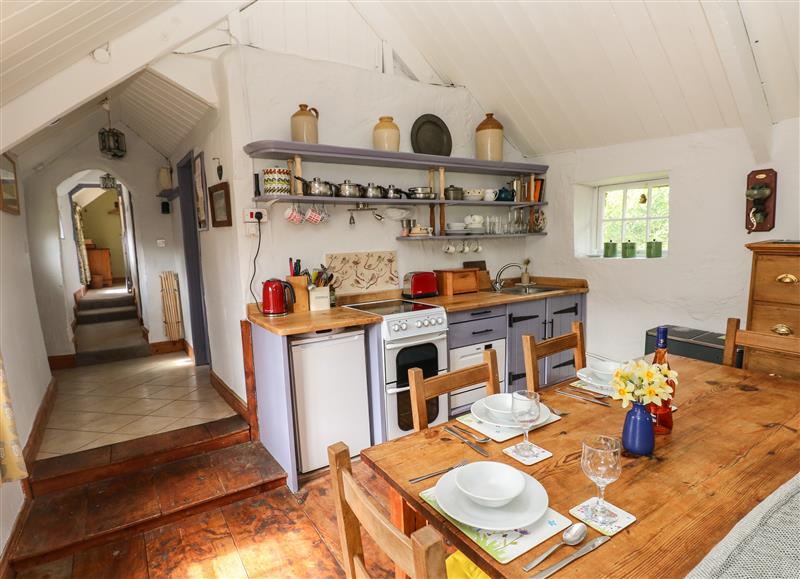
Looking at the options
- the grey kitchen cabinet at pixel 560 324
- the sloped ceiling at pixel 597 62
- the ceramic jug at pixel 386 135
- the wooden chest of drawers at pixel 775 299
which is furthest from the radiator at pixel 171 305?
the wooden chest of drawers at pixel 775 299

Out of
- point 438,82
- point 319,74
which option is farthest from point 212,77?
point 438,82

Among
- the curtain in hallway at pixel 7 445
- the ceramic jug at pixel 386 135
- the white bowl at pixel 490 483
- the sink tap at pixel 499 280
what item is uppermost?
Result: the ceramic jug at pixel 386 135

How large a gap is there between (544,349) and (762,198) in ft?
6.12

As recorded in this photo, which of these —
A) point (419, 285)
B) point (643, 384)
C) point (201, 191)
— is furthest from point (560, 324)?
point (201, 191)

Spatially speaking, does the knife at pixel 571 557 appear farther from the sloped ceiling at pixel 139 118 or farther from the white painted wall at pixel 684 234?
the sloped ceiling at pixel 139 118

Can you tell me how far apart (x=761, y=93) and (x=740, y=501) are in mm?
2484

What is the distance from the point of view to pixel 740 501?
100cm

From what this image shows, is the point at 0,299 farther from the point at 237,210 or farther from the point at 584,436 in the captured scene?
the point at 584,436

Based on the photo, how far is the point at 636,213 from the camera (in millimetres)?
3541

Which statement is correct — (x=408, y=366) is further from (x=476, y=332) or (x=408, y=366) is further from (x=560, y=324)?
(x=560, y=324)

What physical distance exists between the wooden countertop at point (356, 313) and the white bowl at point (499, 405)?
3.82 feet

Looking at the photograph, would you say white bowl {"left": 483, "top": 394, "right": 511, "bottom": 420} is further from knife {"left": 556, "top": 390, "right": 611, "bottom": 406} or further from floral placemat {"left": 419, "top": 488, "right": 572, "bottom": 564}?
floral placemat {"left": 419, "top": 488, "right": 572, "bottom": 564}

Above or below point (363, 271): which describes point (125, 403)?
below

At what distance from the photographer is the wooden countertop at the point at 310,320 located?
91.6 inches
